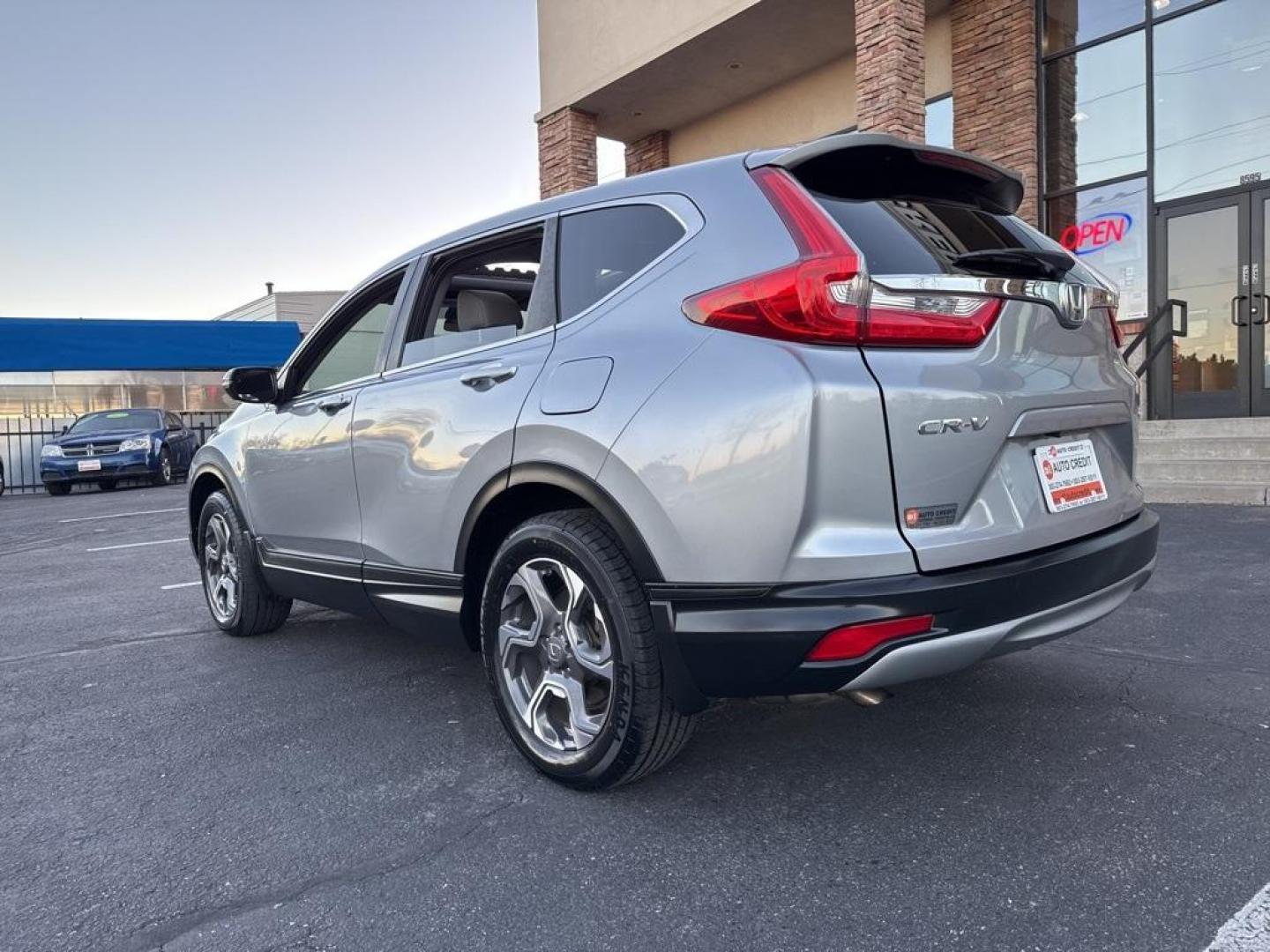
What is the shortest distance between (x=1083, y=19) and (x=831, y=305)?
11.6 meters

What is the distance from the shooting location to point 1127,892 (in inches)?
76.8

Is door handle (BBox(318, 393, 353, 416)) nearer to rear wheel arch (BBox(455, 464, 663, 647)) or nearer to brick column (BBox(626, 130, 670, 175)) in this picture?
rear wheel arch (BBox(455, 464, 663, 647))

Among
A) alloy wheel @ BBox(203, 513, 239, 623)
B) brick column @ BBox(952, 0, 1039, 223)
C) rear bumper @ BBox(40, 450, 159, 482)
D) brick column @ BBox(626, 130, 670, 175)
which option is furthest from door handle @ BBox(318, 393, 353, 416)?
rear bumper @ BBox(40, 450, 159, 482)

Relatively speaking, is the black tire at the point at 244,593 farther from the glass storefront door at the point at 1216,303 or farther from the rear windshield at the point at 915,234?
the glass storefront door at the point at 1216,303

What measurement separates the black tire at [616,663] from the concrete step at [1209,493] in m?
6.43

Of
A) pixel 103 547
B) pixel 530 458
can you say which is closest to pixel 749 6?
pixel 103 547

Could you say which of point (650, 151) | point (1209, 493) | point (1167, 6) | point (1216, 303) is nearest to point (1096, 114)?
point (1167, 6)

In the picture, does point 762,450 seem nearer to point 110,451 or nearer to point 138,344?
point 110,451

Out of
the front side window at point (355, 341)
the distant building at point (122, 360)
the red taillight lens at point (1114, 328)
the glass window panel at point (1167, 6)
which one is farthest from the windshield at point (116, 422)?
the red taillight lens at point (1114, 328)

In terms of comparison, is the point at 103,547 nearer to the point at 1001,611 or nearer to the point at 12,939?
the point at 12,939

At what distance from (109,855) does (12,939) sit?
1.18 ft

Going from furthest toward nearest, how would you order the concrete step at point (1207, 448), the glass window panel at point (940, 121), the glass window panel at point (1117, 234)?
the glass window panel at point (940, 121), the glass window panel at point (1117, 234), the concrete step at point (1207, 448)

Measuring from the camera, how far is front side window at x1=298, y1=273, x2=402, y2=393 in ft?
11.8

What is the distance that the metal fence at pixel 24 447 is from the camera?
63.0 ft
